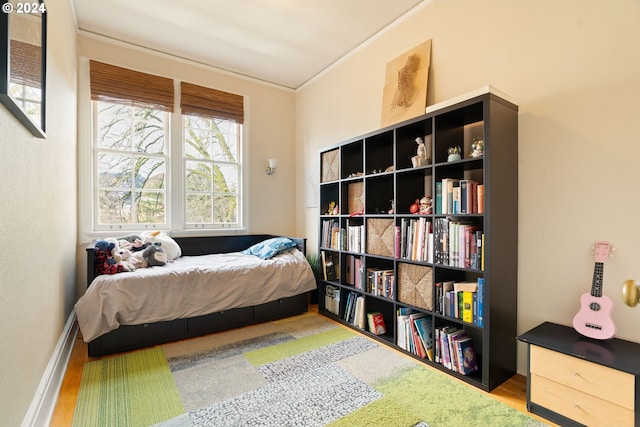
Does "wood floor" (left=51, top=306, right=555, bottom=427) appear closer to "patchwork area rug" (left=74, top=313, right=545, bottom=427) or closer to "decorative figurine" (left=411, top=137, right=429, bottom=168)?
"patchwork area rug" (left=74, top=313, right=545, bottom=427)

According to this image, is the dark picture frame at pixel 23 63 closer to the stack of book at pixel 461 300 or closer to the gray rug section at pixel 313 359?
the gray rug section at pixel 313 359

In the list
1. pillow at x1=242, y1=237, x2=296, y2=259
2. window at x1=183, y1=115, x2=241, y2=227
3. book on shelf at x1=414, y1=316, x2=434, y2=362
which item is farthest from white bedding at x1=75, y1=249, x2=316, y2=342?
book on shelf at x1=414, y1=316, x2=434, y2=362

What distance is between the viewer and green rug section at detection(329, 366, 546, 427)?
5.20ft

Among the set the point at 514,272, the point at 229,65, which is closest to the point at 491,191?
the point at 514,272

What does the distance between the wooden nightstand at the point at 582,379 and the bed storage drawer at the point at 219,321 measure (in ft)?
7.37

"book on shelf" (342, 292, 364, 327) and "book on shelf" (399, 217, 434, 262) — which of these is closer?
"book on shelf" (399, 217, 434, 262)

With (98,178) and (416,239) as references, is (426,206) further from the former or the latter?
(98,178)

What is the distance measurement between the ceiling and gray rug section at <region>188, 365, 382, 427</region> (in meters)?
2.99

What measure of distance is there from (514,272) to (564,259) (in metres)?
0.28

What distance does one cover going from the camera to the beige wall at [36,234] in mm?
1111

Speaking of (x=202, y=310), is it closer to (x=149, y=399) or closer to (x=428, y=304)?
(x=149, y=399)

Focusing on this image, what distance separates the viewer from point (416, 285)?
7.68ft

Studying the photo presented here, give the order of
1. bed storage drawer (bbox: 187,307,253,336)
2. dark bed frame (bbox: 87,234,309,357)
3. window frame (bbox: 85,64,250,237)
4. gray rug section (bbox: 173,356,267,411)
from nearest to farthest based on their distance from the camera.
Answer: gray rug section (bbox: 173,356,267,411) < dark bed frame (bbox: 87,234,309,357) < bed storage drawer (bbox: 187,307,253,336) < window frame (bbox: 85,64,250,237)

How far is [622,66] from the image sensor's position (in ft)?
5.49
